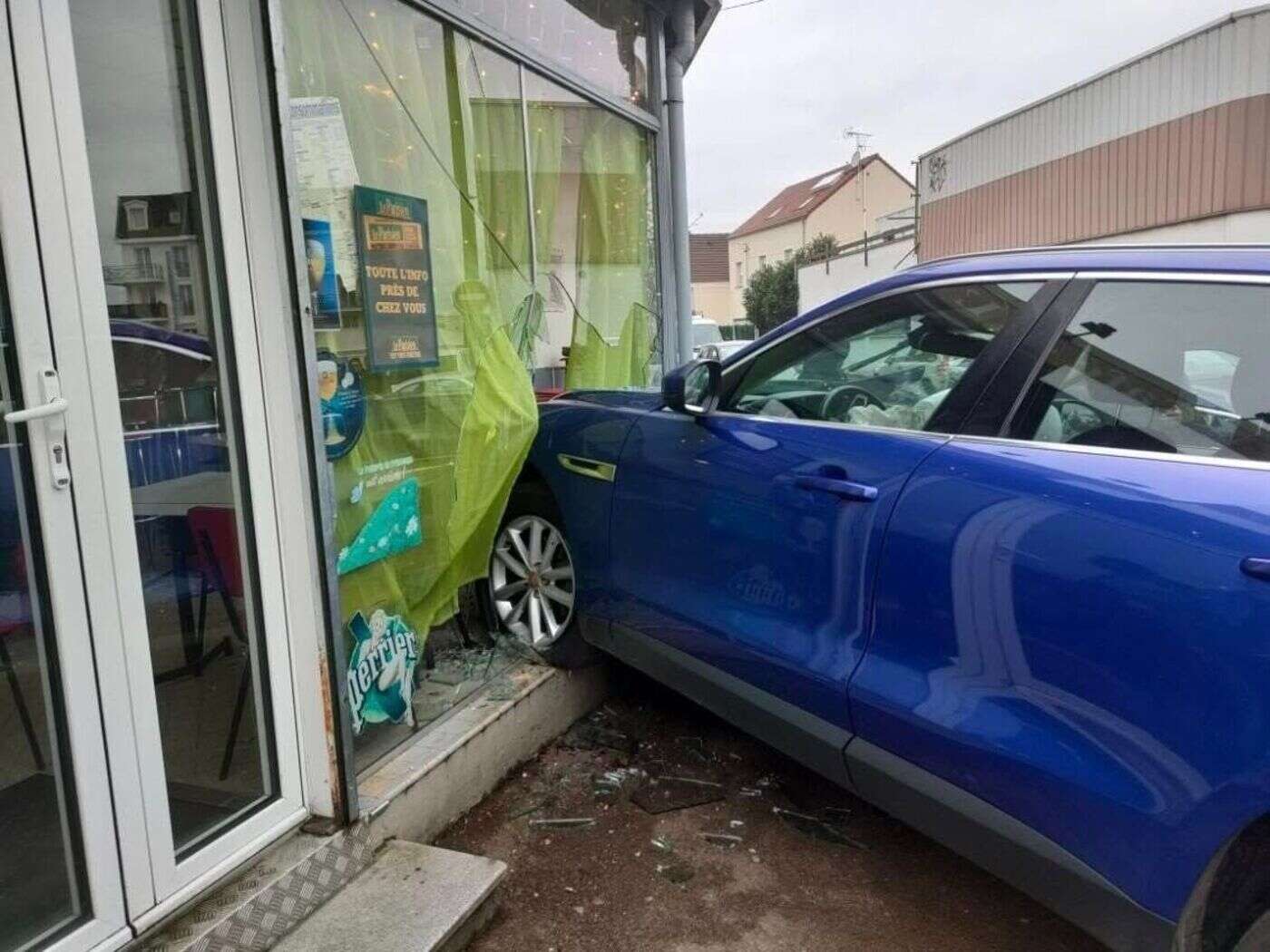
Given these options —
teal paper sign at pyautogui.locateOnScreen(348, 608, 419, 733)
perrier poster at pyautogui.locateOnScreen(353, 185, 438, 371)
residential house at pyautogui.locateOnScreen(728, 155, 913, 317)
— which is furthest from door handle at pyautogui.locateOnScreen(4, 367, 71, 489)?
residential house at pyautogui.locateOnScreen(728, 155, 913, 317)

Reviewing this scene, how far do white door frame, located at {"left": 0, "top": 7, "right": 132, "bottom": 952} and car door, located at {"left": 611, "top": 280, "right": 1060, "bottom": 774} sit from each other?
5.62 ft

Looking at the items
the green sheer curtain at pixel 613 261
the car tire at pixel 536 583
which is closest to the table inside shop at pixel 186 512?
the car tire at pixel 536 583

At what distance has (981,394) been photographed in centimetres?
234

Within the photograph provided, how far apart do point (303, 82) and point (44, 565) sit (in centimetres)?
181

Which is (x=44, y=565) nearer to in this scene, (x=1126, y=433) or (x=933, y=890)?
(x=1126, y=433)

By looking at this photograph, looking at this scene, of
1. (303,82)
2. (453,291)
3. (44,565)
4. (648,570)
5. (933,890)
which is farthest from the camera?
(453,291)

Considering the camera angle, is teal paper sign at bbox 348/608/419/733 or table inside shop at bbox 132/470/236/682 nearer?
table inside shop at bbox 132/470/236/682

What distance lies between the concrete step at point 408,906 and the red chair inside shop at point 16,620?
77cm

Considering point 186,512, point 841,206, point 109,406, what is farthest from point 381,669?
point 841,206

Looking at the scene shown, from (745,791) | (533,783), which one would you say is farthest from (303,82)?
(745,791)

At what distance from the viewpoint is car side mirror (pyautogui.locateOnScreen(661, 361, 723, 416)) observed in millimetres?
3123

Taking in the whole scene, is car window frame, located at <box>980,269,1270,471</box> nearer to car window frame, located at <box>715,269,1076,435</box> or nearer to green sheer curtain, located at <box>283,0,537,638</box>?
car window frame, located at <box>715,269,1076,435</box>

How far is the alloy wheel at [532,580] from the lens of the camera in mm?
3719

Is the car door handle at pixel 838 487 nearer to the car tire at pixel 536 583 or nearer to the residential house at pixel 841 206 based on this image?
the car tire at pixel 536 583
